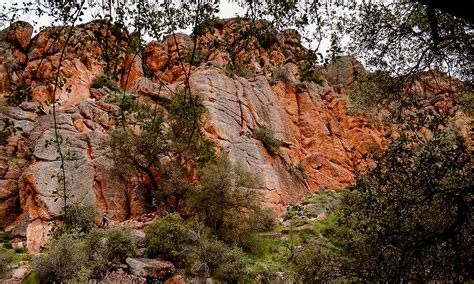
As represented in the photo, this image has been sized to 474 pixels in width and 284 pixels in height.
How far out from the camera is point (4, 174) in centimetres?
2675

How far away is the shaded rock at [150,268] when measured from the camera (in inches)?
615

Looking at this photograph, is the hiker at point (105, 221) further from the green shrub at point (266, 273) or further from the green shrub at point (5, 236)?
the green shrub at point (266, 273)

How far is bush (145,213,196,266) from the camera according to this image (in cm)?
1748

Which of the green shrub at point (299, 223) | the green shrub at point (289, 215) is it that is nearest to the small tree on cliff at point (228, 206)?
the green shrub at point (299, 223)

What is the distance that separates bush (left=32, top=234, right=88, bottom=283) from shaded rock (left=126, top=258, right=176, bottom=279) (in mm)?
2035

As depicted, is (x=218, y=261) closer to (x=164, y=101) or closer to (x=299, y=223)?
(x=299, y=223)

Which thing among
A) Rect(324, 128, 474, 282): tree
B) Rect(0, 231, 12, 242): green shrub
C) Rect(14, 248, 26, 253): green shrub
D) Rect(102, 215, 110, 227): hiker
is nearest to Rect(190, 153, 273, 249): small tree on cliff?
Rect(102, 215, 110, 227): hiker

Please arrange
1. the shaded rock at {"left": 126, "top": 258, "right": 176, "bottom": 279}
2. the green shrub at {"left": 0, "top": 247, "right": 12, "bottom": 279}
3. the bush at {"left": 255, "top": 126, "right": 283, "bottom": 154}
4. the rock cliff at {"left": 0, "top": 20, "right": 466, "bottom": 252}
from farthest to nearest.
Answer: the bush at {"left": 255, "top": 126, "right": 283, "bottom": 154} < the rock cliff at {"left": 0, "top": 20, "right": 466, "bottom": 252} < the green shrub at {"left": 0, "top": 247, "right": 12, "bottom": 279} < the shaded rock at {"left": 126, "top": 258, "right": 176, "bottom": 279}

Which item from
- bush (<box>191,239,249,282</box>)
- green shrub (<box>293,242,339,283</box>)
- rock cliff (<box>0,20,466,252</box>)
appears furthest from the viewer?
rock cliff (<box>0,20,466,252</box>)

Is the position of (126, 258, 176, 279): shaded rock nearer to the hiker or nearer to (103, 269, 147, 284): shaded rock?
(103, 269, 147, 284): shaded rock

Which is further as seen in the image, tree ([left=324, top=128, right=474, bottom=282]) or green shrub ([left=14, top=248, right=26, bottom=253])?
green shrub ([left=14, top=248, right=26, bottom=253])

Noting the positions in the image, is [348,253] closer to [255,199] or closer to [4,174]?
[255,199]

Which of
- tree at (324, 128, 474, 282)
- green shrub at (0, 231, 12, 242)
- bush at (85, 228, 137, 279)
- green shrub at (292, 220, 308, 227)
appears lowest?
green shrub at (0, 231, 12, 242)

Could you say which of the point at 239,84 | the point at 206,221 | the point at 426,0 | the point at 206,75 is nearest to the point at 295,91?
the point at 239,84
